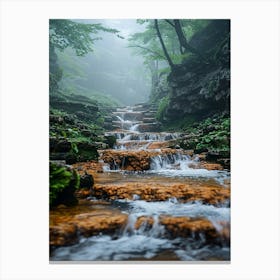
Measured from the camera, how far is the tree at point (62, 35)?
13.0 feet

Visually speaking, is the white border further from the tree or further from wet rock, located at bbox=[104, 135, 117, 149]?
wet rock, located at bbox=[104, 135, 117, 149]

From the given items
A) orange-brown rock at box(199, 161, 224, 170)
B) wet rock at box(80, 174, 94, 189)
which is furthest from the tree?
orange-brown rock at box(199, 161, 224, 170)

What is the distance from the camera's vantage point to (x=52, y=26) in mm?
3947

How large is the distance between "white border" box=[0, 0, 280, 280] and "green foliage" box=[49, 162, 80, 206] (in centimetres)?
13

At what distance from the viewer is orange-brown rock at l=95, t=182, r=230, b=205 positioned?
357cm

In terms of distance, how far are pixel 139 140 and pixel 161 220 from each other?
127 cm

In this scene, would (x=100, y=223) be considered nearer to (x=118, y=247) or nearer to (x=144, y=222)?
(x=118, y=247)

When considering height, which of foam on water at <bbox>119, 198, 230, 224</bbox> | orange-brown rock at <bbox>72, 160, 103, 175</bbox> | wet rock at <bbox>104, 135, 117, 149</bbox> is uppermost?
wet rock at <bbox>104, 135, 117, 149</bbox>
